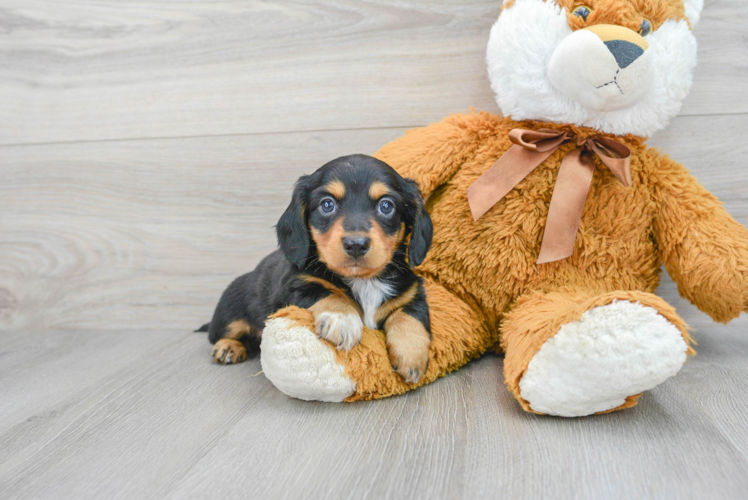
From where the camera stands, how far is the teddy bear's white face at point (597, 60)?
1.60 m

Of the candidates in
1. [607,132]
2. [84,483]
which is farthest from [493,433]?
[607,132]

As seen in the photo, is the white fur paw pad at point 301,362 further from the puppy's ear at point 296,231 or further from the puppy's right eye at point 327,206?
the puppy's right eye at point 327,206

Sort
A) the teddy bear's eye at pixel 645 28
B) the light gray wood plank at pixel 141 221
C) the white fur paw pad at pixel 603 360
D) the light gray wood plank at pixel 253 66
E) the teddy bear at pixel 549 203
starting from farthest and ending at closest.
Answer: the light gray wood plank at pixel 141 221 < the light gray wood plank at pixel 253 66 < the teddy bear's eye at pixel 645 28 < the teddy bear at pixel 549 203 < the white fur paw pad at pixel 603 360

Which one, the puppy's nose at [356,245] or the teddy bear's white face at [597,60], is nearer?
the puppy's nose at [356,245]

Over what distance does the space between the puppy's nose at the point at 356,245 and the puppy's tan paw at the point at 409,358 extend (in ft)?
1.01

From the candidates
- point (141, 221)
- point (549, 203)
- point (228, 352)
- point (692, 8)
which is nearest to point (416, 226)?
point (549, 203)

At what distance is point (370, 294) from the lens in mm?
1767

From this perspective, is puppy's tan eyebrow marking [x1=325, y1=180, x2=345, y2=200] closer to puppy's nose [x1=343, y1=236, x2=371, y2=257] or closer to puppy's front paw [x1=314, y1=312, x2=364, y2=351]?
puppy's nose [x1=343, y1=236, x2=371, y2=257]

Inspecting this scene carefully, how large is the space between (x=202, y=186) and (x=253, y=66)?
601 millimetres

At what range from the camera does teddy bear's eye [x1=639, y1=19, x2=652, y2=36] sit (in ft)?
5.54

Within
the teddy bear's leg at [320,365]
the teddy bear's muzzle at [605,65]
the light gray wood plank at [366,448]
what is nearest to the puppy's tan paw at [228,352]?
the light gray wood plank at [366,448]

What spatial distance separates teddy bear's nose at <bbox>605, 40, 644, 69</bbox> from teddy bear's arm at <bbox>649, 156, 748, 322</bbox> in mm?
448

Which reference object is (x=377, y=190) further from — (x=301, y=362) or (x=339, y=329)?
(x=301, y=362)

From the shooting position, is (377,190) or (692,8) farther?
(692,8)
